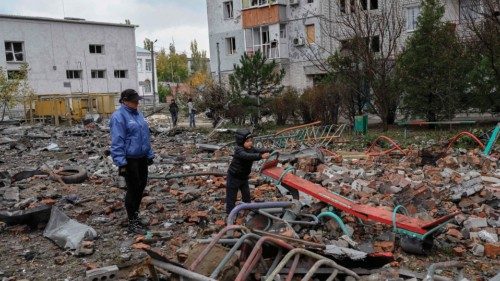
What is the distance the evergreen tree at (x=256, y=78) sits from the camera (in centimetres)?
1867

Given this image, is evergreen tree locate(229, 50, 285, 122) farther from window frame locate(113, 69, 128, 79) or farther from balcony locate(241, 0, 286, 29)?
window frame locate(113, 69, 128, 79)

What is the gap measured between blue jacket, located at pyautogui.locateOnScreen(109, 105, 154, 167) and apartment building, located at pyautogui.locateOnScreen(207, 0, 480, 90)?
2297cm

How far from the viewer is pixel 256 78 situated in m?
18.8

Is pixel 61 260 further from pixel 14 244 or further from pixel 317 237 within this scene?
pixel 317 237

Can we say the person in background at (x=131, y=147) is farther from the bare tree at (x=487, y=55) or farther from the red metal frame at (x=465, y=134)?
the bare tree at (x=487, y=55)

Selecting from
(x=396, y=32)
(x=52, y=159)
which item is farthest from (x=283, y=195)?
(x=396, y=32)

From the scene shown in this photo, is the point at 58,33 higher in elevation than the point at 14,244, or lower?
higher

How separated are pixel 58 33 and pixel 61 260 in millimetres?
38158

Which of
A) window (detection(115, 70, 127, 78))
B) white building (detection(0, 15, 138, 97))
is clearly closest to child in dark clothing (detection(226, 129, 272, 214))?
white building (detection(0, 15, 138, 97))

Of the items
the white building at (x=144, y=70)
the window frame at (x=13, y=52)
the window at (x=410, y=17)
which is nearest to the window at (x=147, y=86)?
the white building at (x=144, y=70)

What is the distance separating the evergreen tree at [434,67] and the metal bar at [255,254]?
47.6 feet

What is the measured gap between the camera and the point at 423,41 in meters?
17.5

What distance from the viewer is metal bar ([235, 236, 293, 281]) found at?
12.8ft

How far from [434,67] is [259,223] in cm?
1373
